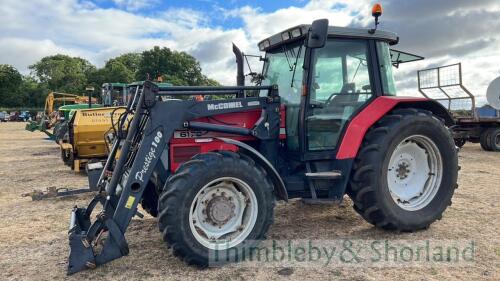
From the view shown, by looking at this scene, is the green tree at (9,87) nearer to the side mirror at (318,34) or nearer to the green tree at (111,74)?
the green tree at (111,74)

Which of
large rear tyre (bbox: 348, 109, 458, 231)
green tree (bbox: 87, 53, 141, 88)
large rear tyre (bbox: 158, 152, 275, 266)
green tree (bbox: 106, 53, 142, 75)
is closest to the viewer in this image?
large rear tyre (bbox: 158, 152, 275, 266)

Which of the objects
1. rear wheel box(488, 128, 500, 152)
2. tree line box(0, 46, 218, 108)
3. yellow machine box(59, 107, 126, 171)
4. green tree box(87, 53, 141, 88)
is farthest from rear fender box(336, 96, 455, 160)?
green tree box(87, 53, 141, 88)

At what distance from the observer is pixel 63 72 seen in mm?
70688

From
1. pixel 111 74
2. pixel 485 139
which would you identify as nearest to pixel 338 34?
pixel 485 139

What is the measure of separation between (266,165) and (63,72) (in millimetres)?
74784

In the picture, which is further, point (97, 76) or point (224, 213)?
point (97, 76)

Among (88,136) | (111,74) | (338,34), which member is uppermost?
(111,74)

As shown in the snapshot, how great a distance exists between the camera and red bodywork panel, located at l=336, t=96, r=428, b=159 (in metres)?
4.47

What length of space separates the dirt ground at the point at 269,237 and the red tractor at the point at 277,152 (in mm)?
212

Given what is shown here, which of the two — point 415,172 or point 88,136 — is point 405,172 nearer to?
point 415,172

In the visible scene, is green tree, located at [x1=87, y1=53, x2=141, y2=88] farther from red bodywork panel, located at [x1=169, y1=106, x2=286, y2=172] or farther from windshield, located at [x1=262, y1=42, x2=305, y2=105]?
red bodywork panel, located at [x1=169, y1=106, x2=286, y2=172]

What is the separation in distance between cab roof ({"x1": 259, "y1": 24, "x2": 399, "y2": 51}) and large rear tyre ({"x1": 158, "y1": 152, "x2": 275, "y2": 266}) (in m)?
1.56

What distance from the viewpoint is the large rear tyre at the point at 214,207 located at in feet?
11.8

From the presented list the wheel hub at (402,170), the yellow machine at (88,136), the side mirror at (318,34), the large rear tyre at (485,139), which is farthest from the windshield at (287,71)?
the large rear tyre at (485,139)
